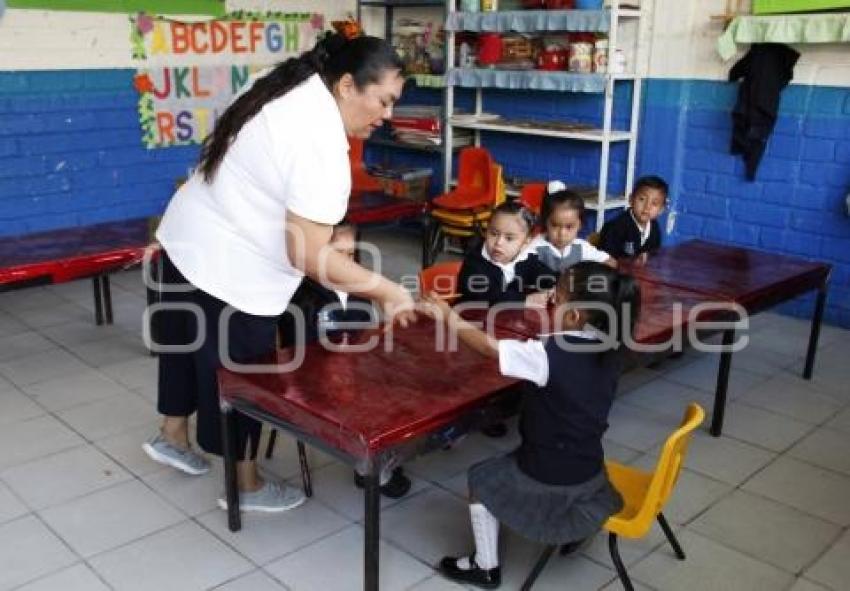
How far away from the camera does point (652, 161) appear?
5.18 m

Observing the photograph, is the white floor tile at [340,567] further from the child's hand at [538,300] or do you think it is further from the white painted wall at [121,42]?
→ the white painted wall at [121,42]

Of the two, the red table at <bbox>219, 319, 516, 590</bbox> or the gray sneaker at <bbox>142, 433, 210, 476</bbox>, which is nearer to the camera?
the red table at <bbox>219, 319, 516, 590</bbox>

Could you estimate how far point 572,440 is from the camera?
6.63 feet

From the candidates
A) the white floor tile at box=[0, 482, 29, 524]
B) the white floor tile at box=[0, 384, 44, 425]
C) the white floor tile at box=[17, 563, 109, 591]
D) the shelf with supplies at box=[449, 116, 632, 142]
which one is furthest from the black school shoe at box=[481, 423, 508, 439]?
the shelf with supplies at box=[449, 116, 632, 142]

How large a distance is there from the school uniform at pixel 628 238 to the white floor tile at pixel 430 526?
1.67 metres

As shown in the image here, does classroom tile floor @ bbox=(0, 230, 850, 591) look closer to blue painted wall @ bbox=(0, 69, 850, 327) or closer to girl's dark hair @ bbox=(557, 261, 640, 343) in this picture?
girl's dark hair @ bbox=(557, 261, 640, 343)

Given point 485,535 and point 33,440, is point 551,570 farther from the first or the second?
point 33,440

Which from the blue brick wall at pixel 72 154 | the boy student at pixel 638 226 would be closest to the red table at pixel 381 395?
the boy student at pixel 638 226

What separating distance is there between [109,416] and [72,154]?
2.46 metres

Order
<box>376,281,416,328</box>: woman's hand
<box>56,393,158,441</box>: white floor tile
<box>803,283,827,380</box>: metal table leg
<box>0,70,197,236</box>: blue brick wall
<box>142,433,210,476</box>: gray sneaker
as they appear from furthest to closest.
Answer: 1. <box>0,70,197,236</box>: blue brick wall
2. <box>803,283,827,380</box>: metal table leg
3. <box>56,393,158,441</box>: white floor tile
4. <box>142,433,210,476</box>: gray sneaker
5. <box>376,281,416,328</box>: woman's hand

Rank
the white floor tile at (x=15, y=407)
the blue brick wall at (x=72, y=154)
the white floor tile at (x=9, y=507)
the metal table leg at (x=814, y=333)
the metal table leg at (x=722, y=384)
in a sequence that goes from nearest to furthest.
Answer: the white floor tile at (x=9, y=507)
the metal table leg at (x=722, y=384)
the white floor tile at (x=15, y=407)
the metal table leg at (x=814, y=333)
the blue brick wall at (x=72, y=154)

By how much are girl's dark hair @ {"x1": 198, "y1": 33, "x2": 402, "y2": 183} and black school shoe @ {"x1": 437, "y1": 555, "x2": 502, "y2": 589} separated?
1.30 metres

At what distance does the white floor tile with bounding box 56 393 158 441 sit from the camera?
322cm

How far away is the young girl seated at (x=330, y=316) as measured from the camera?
9.12ft
